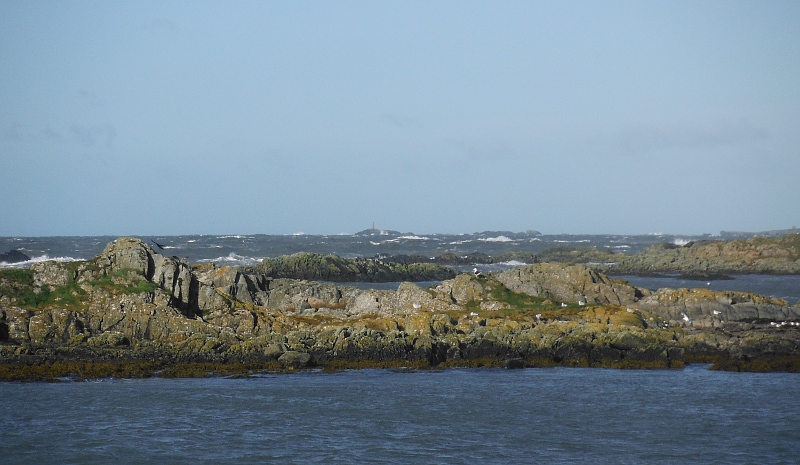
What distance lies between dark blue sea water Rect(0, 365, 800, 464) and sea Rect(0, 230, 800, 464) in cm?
5

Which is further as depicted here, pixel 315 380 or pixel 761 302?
pixel 761 302

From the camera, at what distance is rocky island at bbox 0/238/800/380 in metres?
28.9

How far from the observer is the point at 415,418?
2216cm

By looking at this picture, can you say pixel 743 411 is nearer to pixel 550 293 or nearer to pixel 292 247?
pixel 550 293

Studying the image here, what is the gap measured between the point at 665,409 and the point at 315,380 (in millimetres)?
10328

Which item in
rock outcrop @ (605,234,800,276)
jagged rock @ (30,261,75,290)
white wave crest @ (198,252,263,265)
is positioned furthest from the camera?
white wave crest @ (198,252,263,265)

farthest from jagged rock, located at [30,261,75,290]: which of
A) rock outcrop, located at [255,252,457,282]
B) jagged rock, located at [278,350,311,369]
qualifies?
rock outcrop, located at [255,252,457,282]

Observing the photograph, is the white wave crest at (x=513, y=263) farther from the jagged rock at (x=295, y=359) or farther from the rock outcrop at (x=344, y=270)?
the jagged rock at (x=295, y=359)

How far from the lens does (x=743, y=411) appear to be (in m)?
23.0

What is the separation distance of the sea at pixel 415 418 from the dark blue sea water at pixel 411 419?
1.8 inches

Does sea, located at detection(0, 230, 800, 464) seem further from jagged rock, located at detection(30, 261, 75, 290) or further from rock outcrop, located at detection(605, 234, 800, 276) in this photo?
rock outcrop, located at detection(605, 234, 800, 276)

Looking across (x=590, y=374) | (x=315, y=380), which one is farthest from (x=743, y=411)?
(x=315, y=380)

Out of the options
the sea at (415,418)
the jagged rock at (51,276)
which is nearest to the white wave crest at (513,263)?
the sea at (415,418)

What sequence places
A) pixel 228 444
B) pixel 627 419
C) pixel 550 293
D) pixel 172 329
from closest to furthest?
pixel 228 444 < pixel 627 419 < pixel 172 329 < pixel 550 293
